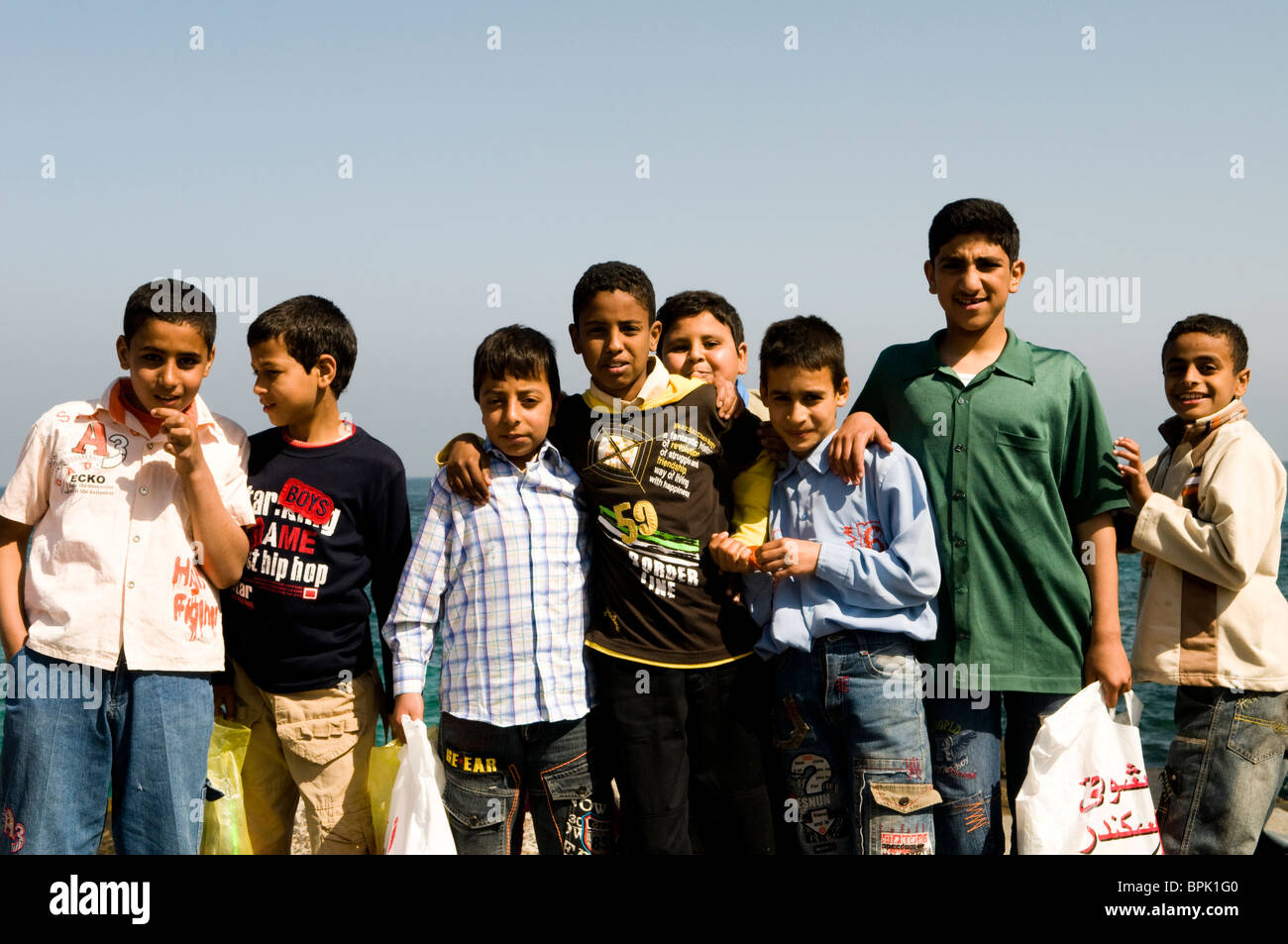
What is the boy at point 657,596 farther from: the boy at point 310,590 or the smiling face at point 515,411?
the boy at point 310,590

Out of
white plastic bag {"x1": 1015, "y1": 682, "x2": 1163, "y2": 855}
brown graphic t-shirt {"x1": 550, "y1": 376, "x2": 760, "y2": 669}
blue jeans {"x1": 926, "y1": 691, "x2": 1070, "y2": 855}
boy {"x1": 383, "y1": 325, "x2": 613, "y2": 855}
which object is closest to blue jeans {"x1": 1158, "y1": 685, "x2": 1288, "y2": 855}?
white plastic bag {"x1": 1015, "y1": 682, "x2": 1163, "y2": 855}

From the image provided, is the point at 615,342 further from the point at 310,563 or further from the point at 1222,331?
the point at 1222,331

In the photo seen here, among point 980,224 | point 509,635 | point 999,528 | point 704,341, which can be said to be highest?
point 980,224

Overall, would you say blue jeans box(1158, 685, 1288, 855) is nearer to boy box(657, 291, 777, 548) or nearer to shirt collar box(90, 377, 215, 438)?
boy box(657, 291, 777, 548)

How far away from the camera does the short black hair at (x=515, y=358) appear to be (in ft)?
11.9

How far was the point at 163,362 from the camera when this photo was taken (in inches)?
144

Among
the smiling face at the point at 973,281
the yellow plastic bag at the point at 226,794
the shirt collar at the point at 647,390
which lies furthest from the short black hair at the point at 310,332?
the smiling face at the point at 973,281

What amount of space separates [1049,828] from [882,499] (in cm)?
127

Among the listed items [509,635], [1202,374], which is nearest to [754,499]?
[509,635]

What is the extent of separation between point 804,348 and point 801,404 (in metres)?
0.20

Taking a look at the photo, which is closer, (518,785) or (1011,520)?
(518,785)

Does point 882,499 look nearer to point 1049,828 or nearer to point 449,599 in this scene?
point 1049,828

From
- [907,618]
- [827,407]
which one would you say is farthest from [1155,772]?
[827,407]

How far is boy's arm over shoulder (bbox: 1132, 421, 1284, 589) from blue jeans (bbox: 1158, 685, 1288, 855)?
471mm
